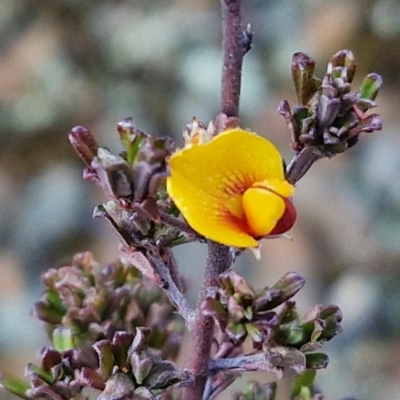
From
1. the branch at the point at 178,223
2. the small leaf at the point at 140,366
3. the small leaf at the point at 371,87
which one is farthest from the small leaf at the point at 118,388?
the small leaf at the point at 371,87

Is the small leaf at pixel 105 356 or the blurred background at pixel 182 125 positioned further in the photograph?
the blurred background at pixel 182 125

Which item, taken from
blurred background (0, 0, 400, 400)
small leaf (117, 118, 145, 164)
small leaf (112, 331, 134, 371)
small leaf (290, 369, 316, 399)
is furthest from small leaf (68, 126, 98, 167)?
blurred background (0, 0, 400, 400)

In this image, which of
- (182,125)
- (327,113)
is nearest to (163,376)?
(327,113)

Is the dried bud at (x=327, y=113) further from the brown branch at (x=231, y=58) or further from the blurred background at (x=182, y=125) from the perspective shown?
the blurred background at (x=182, y=125)

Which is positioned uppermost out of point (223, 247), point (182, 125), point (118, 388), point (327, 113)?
point (182, 125)

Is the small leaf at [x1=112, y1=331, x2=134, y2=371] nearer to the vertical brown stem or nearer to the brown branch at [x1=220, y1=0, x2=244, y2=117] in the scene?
the vertical brown stem

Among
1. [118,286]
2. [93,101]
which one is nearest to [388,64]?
[93,101]

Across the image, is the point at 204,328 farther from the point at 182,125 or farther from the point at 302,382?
the point at 182,125
